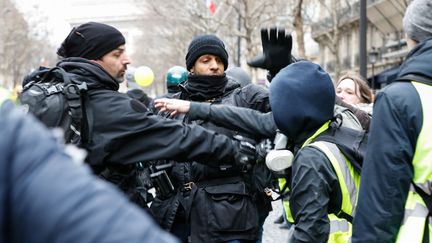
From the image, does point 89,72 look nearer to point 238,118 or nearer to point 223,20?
point 238,118

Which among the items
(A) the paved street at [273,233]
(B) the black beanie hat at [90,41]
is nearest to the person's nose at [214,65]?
(B) the black beanie hat at [90,41]

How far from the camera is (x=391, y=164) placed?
260 centimetres

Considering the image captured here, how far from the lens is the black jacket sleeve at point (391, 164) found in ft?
8.48

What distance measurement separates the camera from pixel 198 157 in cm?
316

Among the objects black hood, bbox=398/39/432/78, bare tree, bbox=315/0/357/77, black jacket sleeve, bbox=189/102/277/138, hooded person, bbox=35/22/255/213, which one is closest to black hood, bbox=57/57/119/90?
hooded person, bbox=35/22/255/213

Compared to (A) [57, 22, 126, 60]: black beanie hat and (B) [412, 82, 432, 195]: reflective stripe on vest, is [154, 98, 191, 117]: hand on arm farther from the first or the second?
(B) [412, 82, 432, 195]: reflective stripe on vest

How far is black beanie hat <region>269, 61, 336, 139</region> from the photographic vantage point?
3.25 meters

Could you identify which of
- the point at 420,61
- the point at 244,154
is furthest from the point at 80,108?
the point at 420,61

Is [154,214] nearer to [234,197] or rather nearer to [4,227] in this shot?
[234,197]

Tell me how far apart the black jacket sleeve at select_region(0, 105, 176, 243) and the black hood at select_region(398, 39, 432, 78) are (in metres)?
1.84

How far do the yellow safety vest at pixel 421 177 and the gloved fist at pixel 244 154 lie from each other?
3.07 ft

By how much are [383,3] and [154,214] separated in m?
30.0

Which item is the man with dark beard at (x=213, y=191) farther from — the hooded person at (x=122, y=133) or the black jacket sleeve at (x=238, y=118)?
the hooded person at (x=122, y=133)

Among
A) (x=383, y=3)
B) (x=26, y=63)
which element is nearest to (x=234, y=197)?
(x=383, y=3)
